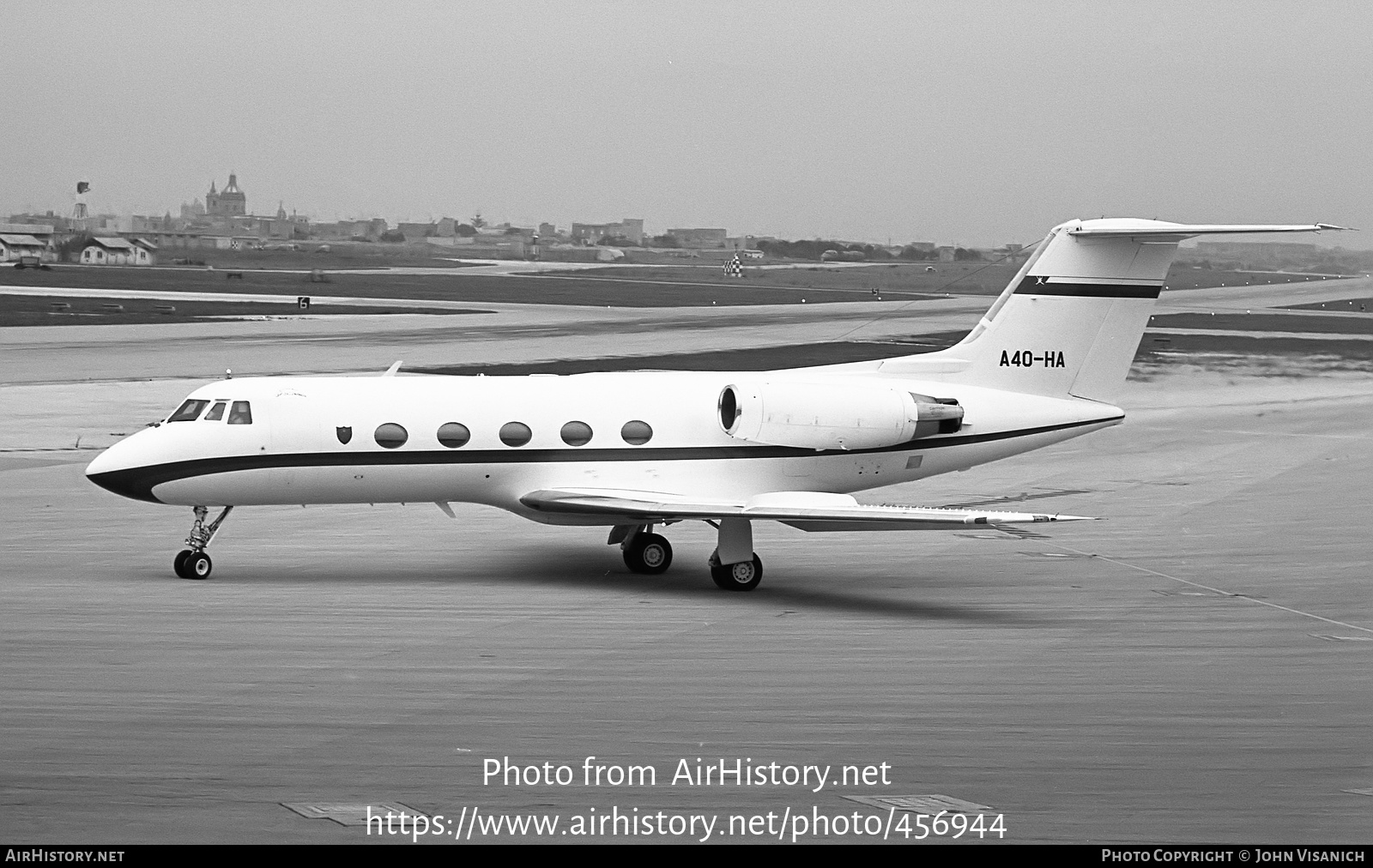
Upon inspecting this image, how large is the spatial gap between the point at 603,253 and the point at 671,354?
124 meters

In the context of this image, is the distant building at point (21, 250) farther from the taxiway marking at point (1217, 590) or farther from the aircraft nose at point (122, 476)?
the taxiway marking at point (1217, 590)

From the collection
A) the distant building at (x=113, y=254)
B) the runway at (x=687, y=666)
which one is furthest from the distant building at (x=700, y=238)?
the runway at (x=687, y=666)

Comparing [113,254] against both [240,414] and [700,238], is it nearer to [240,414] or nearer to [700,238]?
Answer: [700,238]

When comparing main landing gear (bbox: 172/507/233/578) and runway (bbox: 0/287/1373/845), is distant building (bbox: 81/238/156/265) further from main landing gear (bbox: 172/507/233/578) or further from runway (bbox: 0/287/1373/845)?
main landing gear (bbox: 172/507/233/578)

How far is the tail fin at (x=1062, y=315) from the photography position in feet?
78.2

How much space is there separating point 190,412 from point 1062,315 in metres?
11.4

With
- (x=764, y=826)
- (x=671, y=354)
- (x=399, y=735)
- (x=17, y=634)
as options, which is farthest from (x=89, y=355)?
(x=764, y=826)

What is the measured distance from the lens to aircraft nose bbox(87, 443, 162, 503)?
2095 cm

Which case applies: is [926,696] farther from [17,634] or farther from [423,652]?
[17,634]

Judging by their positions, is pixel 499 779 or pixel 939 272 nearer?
pixel 499 779

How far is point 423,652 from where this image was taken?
16.9 metres

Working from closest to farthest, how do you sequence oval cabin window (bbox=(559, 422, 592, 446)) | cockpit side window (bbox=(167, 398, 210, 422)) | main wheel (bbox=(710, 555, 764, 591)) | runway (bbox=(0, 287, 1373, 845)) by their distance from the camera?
runway (bbox=(0, 287, 1373, 845)), main wheel (bbox=(710, 555, 764, 591)), cockpit side window (bbox=(167, 398, 210, 422)), oval cabin window (bbox=(559, 422, 592, 446))

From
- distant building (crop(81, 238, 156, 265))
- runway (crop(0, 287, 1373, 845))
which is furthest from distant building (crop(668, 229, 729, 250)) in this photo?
runway (crop(0, 287, 1373, 845))

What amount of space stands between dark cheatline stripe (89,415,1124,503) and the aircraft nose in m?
0.01
